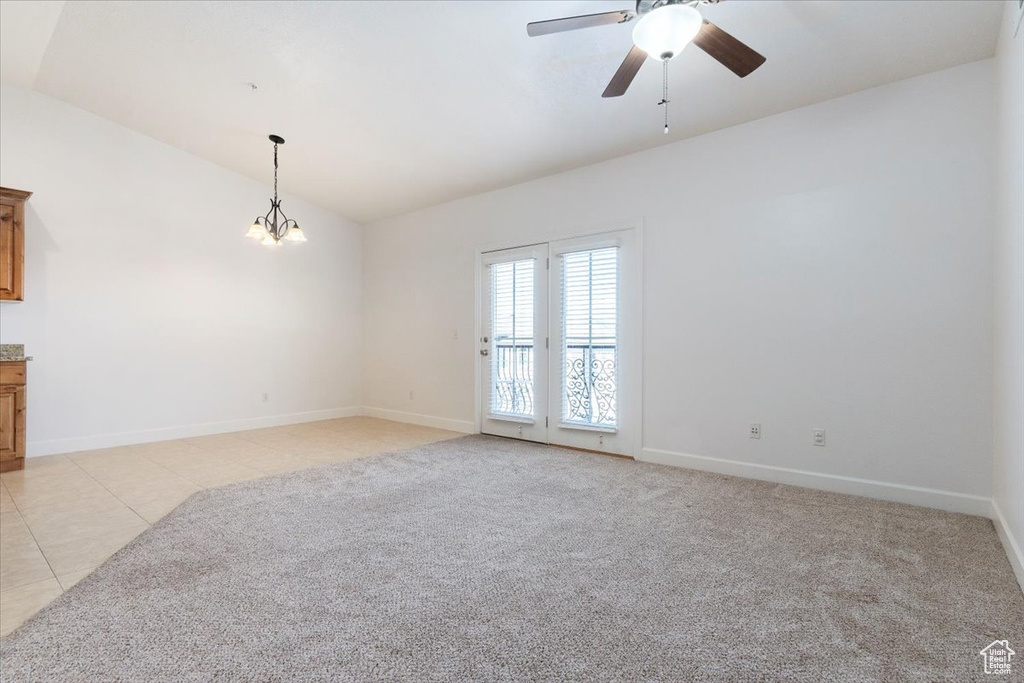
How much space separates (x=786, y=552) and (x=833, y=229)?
2.32 meters

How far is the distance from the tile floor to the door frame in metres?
0.83

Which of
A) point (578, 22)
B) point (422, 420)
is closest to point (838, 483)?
point (578, 22)

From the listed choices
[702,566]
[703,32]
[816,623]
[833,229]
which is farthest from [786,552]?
[703,32]

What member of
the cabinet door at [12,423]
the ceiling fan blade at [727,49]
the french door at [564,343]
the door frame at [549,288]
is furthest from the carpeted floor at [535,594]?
the ceiling fan blade at [727,49]

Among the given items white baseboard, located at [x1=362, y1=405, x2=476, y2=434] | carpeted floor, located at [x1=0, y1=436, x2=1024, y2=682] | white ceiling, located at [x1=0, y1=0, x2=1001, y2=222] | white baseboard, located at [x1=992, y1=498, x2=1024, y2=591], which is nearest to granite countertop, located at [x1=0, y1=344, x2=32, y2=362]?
white ceiling, located at [x1=0, y1=0, x2=1001, y2=222]

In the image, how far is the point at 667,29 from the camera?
6.52ft

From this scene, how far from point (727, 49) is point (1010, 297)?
1.91 metres

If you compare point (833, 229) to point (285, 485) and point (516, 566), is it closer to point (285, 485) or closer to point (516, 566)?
point (516, 566)

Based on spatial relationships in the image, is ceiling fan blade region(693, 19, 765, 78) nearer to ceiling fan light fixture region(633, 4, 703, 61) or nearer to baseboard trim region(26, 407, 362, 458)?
ceiling fan light fixture region(633, 4, 703, 61)

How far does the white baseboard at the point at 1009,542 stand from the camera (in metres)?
2.15

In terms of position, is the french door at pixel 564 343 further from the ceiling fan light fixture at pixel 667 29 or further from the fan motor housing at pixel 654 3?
the ceiling fan light fixture at pixel 667 29

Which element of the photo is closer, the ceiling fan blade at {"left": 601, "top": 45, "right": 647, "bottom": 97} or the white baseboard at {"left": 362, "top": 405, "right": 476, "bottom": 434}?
the ceiling fan blade at {"left": 601, "top": 45, "right": 647, "bottom": 97}

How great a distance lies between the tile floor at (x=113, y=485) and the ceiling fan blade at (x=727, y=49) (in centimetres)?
369

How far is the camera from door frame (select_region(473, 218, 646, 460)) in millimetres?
4406
